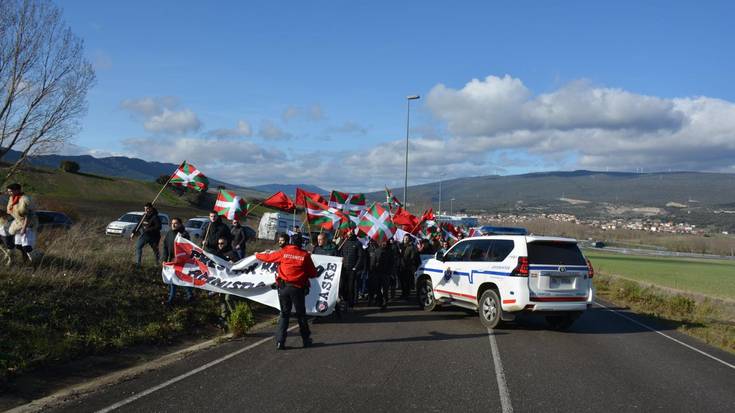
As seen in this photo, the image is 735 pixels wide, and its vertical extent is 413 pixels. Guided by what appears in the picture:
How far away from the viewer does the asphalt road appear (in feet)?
20.2

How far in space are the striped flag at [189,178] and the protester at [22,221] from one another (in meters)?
4.22

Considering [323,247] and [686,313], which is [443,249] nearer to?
[323,247]

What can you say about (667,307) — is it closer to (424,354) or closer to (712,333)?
(712,333)

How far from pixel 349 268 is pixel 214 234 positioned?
3.18 m

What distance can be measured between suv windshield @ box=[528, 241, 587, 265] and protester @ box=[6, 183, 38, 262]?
9085 millimetres

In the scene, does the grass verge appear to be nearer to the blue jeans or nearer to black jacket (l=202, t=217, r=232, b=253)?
black jacket (l=202, t=217, r=232, b=253)

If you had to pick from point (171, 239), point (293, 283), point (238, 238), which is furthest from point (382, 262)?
point (293, 283)

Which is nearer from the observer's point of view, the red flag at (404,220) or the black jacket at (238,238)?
the black jacket at (238,238)

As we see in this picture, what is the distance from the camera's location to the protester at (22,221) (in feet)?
33.2

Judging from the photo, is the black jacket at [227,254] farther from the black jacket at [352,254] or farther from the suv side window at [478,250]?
the suv side window at [478,250]

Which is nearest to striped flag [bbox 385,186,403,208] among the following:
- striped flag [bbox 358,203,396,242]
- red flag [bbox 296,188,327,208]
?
red flag [bbox 296,188,327,208]

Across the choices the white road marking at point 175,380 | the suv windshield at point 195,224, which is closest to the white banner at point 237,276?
the white road marking at point 175,380

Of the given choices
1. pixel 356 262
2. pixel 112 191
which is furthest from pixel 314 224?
pixel 112 191

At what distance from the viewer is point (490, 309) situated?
11750 mm
